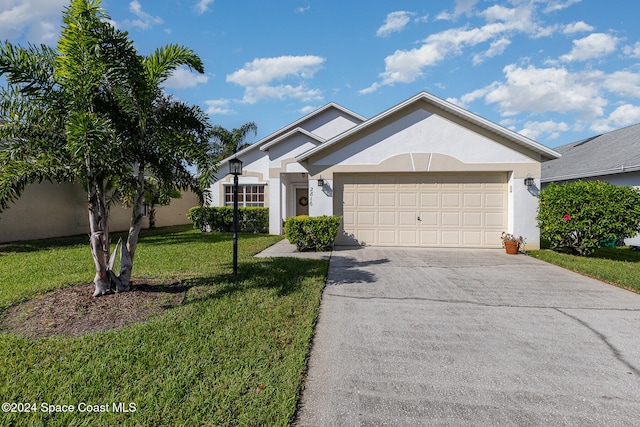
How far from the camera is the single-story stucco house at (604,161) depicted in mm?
11438

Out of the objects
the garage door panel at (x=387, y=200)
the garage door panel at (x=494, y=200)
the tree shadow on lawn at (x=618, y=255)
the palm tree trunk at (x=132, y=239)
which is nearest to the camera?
the palm tree trunk at (x=132, y=239)

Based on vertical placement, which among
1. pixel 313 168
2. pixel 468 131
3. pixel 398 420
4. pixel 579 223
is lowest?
pixel 398 420

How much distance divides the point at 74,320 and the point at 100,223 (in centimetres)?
151

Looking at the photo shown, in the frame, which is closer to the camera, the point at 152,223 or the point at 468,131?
the point at 468,131

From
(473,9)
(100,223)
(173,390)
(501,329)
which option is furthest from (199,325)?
(473,9)

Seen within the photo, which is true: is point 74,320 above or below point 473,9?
below

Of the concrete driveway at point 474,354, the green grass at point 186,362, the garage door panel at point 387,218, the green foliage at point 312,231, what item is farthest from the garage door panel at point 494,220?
the green grass at point 186,362

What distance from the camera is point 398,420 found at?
7.78 ft

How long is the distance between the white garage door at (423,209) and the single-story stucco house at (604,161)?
5.38 m

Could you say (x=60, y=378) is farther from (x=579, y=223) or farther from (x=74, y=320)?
(x=579, y=223)

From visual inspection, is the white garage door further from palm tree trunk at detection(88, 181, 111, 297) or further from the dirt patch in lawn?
palm tree trunk at detection(88, 181, 111, 297)

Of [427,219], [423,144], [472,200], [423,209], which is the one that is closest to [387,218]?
[423,209]

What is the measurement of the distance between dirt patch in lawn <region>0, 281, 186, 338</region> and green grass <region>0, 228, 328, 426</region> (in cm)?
27

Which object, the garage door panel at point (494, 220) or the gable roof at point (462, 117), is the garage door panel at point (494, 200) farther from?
the gable roof at point (462, 117)
